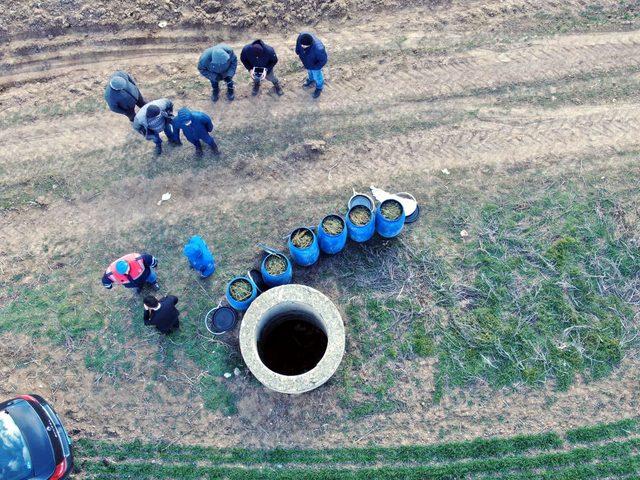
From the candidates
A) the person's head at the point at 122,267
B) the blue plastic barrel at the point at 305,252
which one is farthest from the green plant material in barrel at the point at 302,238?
the person's head at the point at 122,267

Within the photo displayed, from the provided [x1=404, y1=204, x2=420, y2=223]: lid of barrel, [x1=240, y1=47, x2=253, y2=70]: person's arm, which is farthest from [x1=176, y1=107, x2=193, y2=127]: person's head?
[x1=404, y1=204, x2=420, y2=223]: lid of barrel

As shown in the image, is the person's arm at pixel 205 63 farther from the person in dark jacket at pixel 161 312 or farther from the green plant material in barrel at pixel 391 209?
the person in dark jacket at pixel 161 312

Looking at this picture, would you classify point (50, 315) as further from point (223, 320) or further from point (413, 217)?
point (413, 217)

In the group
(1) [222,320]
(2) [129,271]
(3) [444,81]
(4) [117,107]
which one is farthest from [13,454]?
(3) [444,81]

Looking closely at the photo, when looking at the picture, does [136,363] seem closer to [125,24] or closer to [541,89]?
[125,24]

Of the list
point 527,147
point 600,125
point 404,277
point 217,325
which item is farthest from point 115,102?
point 600,125

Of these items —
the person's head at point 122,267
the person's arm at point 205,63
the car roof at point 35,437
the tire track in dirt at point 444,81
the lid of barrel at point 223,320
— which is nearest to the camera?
the car roof at point 35,437
